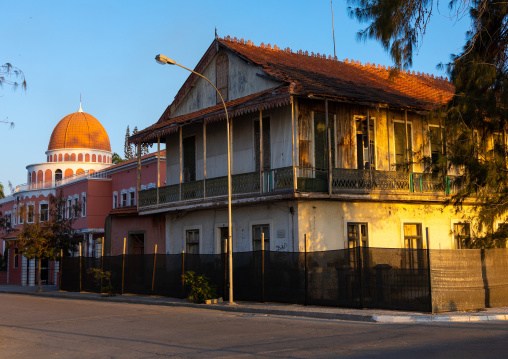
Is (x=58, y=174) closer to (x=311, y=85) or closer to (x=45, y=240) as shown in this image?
(x=45, y=240)

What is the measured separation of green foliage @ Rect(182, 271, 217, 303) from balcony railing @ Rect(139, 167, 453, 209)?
12.1 ft

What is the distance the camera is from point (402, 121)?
85.3 ft

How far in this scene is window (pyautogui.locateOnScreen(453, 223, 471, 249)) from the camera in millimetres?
26375

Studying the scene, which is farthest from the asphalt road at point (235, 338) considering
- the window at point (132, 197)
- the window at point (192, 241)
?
the window at point (132, 197)

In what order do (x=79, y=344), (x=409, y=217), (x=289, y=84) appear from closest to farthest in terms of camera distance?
(x=79, y=344) → (x=289, y=84) → (x=409, y=217)

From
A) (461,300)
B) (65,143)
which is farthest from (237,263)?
(65,143)

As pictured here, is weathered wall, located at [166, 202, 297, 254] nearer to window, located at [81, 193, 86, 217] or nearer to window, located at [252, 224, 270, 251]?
window, located at [252, 224, 270, 251]

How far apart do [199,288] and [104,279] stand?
28.3 feet

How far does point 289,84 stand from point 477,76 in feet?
22.2

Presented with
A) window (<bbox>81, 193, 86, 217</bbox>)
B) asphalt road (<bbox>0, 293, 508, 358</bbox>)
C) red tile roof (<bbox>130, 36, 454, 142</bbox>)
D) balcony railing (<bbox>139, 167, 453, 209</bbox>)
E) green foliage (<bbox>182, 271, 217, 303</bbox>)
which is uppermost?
red tile roof (<bbox>130, 36, 454, 142</bbox>)

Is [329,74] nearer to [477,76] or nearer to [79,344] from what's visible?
[477,76]

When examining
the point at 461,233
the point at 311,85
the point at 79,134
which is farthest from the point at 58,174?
the point at 461,233

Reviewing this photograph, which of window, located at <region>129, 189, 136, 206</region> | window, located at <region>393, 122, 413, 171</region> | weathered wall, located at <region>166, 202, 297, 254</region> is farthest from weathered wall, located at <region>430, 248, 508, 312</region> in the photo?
window, located at <region>129, 189, 136, 206</region>

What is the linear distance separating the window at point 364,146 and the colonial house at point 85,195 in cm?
1006
